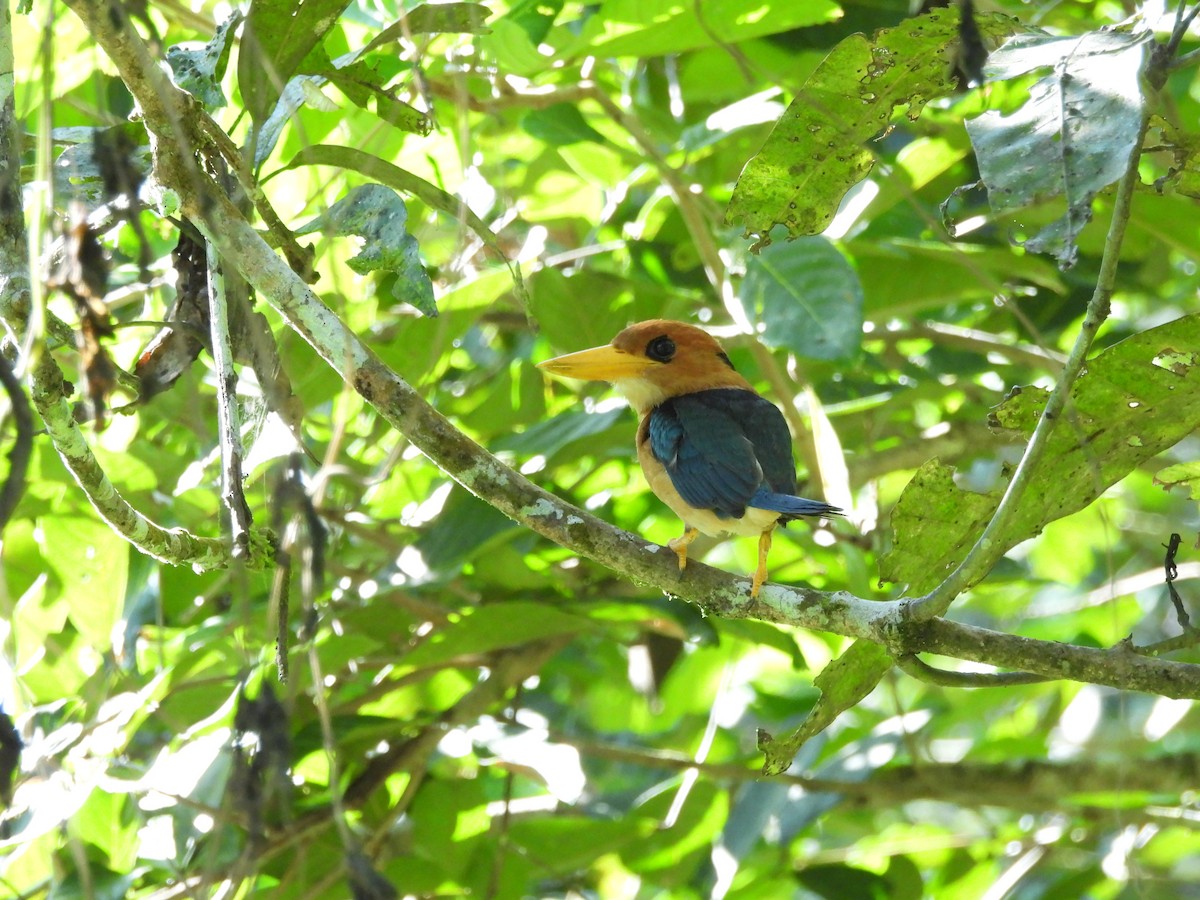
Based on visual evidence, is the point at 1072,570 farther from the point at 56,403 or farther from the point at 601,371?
the point at 56,403

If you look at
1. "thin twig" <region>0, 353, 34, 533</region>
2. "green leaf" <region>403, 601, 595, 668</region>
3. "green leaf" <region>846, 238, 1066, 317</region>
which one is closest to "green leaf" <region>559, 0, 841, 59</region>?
"green leaf" <region>846, 238, 1066, 317</region>

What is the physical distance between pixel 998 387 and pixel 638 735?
164cm

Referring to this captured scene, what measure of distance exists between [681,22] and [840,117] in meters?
1.11

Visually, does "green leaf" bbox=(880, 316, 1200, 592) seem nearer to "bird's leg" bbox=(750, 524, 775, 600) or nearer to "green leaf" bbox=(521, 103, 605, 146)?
"bird's leg" bbox=(750, 524, 775, 600)

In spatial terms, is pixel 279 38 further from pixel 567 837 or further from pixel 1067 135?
pixel 567 837

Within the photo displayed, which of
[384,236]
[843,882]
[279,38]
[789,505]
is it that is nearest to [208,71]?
[279,38]

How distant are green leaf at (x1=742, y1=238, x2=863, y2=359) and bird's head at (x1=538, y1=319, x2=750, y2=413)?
379 mm

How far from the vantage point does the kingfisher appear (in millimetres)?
2752

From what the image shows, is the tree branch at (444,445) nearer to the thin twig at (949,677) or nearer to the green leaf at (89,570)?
the thin twig at (949,677)

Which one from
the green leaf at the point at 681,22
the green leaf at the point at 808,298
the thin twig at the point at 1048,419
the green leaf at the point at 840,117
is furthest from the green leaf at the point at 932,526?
the green leaf at the point at 681,22

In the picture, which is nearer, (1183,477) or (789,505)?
(1183,477)

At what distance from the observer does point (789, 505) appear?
2602mm

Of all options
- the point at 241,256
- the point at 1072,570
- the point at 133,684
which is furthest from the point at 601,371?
the point at 1072,570

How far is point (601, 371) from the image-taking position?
3.26m
